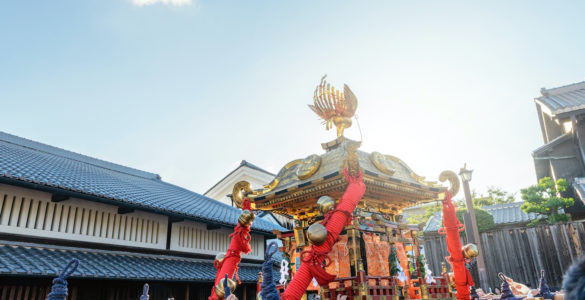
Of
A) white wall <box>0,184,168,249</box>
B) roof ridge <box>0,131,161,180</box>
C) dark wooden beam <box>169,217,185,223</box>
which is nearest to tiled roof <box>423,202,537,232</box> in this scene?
dark wooden beam <box>169,217,185,223</box>

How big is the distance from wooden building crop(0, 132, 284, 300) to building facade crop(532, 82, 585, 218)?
16947 millimetres

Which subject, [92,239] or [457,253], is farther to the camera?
[92,239]

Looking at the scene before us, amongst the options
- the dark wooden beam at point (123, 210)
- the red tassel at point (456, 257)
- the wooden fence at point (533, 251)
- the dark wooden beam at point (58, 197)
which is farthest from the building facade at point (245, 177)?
the red tassel at point (456, 257)

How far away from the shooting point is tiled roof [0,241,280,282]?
8.70 meters

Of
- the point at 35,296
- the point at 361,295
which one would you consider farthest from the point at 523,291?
the point at 35,296

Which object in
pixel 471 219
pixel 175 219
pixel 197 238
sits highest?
pixel 175 219

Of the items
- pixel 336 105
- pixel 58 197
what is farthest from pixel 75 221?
pixel 336 105

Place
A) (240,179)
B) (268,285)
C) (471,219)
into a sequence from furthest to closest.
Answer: (240,179), (471,219), (268,285)

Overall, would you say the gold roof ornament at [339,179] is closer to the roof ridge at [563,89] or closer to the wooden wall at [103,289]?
the wooden wall at [103,289]

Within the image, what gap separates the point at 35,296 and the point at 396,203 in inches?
368

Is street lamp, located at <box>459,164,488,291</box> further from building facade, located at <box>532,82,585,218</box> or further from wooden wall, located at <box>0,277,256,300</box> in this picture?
wooden wall, located at <box>0,277,256,300</box>

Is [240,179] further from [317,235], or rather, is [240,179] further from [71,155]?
[317,235]

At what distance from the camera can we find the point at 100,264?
10.4 metres

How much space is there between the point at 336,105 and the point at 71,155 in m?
18.4
